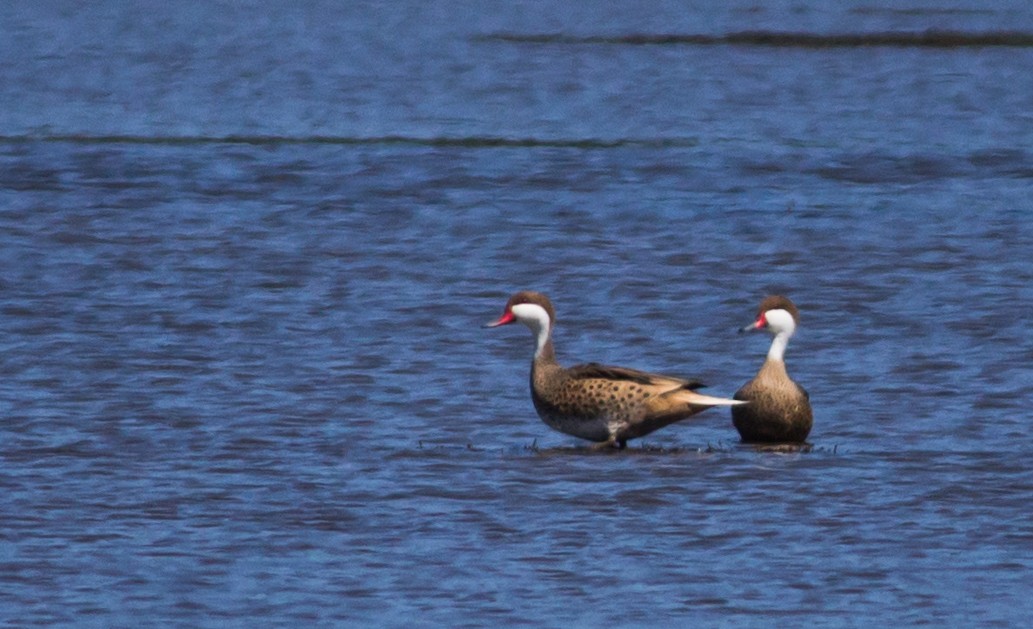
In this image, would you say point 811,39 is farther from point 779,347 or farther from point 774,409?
point 774,409

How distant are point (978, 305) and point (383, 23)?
83.7ft

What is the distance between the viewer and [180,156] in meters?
21.2

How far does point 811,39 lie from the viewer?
34562mm

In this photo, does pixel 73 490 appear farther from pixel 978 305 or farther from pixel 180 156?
pixel 180 156

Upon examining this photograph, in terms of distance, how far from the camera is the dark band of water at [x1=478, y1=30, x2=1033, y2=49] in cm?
3366

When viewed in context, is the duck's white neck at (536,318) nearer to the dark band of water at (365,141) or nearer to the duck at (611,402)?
the duck at (611,402)

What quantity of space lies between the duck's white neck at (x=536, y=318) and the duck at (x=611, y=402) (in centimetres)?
38

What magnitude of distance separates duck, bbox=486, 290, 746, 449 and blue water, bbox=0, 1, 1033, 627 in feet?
0.42

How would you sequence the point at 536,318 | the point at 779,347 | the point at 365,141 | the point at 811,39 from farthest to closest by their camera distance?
the point at 811,39
the point at 365,141
the point at 536,318
the point at 779,347

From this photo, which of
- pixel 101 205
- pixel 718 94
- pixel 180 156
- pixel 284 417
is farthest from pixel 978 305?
pixel 718 94

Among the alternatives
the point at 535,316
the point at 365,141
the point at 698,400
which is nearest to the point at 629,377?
the point at 698,400

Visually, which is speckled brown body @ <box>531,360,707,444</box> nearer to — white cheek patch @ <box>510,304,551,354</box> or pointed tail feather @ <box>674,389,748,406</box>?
pointed tail feather @ <box>674,389,748,406</box>

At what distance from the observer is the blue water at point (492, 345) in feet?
26.8

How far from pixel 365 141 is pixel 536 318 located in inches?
458
